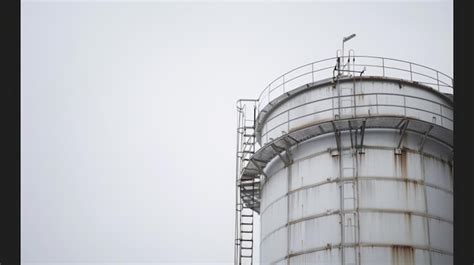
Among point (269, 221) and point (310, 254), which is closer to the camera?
point (310, 254)

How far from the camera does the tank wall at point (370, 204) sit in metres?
15.5

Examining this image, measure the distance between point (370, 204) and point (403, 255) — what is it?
5.54 ft

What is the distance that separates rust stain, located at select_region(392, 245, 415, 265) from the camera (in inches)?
598

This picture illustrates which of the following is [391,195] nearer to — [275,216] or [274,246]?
[275,216]

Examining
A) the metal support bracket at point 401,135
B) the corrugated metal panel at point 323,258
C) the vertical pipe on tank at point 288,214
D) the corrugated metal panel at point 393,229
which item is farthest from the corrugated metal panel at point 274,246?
the metal support bracket at point 401,135

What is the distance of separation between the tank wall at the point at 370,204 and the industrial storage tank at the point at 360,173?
0.10ft

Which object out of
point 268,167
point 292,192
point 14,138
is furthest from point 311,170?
point 14,138

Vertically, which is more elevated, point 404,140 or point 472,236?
point 404,140

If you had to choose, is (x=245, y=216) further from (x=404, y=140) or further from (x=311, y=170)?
(x=404, y=140)

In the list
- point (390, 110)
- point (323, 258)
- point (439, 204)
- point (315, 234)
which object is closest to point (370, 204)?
point (315, 234)

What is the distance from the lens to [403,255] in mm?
15273

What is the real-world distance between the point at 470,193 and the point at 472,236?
1.17ft

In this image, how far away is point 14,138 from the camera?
411 cm

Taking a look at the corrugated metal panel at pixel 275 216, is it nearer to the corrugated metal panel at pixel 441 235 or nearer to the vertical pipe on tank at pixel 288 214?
the vertical pipe on tank at pixel 288 214
